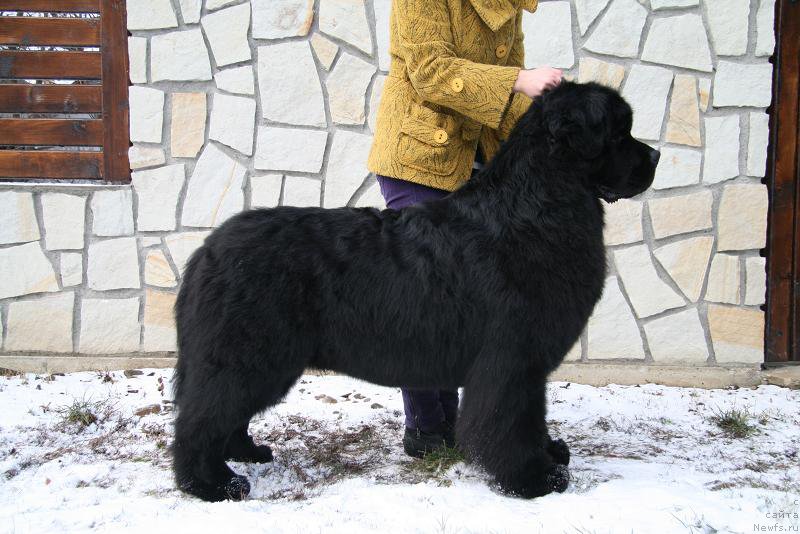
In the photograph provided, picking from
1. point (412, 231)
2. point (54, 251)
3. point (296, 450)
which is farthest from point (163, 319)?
point (412, 231)

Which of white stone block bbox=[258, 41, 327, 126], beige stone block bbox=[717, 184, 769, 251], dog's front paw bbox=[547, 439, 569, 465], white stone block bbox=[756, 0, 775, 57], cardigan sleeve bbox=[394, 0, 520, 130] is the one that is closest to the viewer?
cardigan sleeve bbox=[394, 0, 520, 130]

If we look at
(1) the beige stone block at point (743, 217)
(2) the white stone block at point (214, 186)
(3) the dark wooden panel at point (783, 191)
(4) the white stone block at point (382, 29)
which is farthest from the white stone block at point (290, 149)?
(3) the dark wooden panel at point (783, 191)

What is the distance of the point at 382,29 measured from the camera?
443 cm

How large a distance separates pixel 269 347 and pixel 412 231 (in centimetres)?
73

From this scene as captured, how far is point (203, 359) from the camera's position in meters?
2.46

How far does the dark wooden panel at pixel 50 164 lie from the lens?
461 centimetres

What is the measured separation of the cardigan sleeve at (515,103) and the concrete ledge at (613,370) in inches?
81.2

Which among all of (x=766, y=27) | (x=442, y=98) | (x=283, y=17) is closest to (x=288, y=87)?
(x=283, y=17)

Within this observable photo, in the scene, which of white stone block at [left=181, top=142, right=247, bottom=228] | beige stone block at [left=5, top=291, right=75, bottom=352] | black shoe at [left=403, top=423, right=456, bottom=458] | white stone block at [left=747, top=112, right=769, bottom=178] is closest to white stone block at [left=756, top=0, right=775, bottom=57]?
white stone block at [left=747, top=112, right=769, bottom=178]

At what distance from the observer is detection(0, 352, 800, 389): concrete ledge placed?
4348mm

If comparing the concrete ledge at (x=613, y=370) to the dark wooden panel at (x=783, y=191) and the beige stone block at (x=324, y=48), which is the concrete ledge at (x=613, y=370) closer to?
the dark wooden panel at (x=783, y=191)

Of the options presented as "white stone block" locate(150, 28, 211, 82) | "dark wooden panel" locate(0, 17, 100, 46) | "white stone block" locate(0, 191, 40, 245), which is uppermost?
"dark wooden panel" locate(0, 17, 100, 46)

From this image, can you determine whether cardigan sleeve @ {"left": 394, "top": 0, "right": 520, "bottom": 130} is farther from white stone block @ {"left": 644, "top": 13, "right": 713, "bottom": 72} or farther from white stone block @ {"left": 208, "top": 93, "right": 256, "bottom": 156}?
white stone block @ {"left": 644, "top": 13, "right": 713, "bottom": 72}

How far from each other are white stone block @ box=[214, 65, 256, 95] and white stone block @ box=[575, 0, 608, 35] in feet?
7.72
